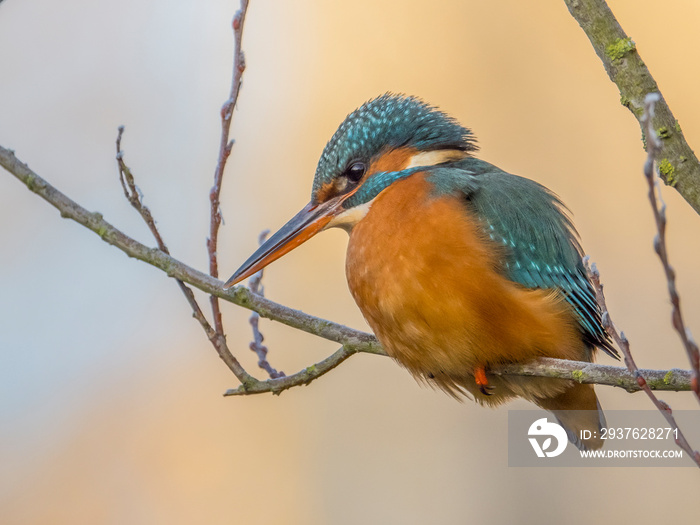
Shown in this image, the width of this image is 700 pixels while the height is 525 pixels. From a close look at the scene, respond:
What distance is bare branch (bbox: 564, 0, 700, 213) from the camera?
54.9 inches

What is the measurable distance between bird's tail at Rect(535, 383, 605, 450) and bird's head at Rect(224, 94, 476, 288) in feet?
2.26

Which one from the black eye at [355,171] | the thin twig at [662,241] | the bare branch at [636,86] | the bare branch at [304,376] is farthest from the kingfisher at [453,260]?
the thin twig at [662,241]

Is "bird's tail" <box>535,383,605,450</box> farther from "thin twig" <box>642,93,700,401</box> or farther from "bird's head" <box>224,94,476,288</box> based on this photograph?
"thin twig" <box>642,93,700,401</box>

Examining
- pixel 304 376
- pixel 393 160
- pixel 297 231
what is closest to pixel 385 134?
pixel 393 160

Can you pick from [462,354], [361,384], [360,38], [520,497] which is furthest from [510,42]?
[462,354]

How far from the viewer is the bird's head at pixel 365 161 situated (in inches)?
80.7

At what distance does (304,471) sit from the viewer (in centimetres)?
357

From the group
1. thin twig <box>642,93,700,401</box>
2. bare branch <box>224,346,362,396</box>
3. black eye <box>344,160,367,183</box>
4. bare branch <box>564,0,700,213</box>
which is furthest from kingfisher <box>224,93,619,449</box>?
thin twig <box>642,93,700,401</box>

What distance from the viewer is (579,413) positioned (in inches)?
82.1

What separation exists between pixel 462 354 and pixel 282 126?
236 cm

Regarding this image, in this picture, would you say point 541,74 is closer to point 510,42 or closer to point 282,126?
point 510,42

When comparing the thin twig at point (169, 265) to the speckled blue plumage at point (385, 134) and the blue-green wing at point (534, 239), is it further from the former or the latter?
the speckled blue plumage at point (385, 134)

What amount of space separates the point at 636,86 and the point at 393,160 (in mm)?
777

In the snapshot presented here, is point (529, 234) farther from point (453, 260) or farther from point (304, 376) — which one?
point (304, 376)
